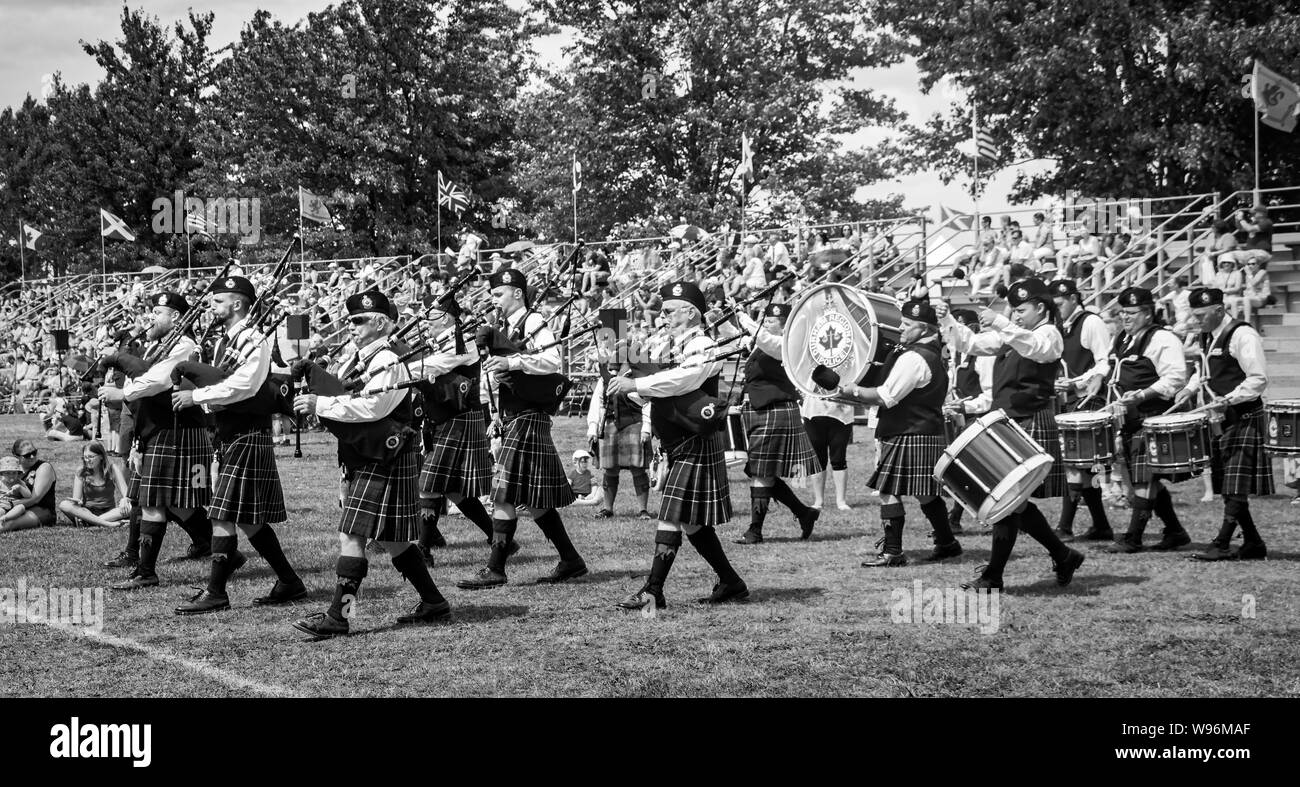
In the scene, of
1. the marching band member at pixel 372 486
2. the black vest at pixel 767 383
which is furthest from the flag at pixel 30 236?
the marching band member at pixel 372 486

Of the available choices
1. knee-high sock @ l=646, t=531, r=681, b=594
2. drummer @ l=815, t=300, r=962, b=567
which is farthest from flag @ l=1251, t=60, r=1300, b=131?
knee-high sock @ l=646, t=531, r=681, b=594

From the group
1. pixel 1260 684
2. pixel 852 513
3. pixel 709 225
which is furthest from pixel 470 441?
pixel 709 225

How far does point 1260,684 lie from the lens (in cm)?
525

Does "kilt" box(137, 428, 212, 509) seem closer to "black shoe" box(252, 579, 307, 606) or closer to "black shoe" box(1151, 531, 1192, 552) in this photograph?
"black shoe" box(252, 579, 307, 606)

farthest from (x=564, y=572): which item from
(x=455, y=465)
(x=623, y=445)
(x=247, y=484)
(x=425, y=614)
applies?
(x=623, y=445)

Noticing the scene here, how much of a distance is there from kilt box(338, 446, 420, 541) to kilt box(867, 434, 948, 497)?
3.16 meters

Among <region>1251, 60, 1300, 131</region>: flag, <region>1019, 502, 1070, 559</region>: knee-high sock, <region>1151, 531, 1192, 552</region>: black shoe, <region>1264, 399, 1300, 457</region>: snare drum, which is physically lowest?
<region>1151, 531, 1192, 552</region>: black shoe

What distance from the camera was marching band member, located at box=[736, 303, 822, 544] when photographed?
31.1 ft

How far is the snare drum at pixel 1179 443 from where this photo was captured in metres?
8.15

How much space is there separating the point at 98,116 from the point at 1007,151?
83.8ft

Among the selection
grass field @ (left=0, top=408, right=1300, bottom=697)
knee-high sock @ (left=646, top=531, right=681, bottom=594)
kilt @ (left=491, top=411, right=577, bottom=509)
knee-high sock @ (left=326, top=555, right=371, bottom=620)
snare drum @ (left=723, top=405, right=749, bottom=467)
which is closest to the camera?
grass field @ (left=0, top=408, right=1300, bottom=697)

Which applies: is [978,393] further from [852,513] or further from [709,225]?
[709,225]

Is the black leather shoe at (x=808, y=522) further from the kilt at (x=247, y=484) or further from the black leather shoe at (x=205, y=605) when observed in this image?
the black leather shoe at (x=205, y=605)

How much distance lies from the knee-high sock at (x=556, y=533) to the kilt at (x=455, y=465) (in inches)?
26.2
